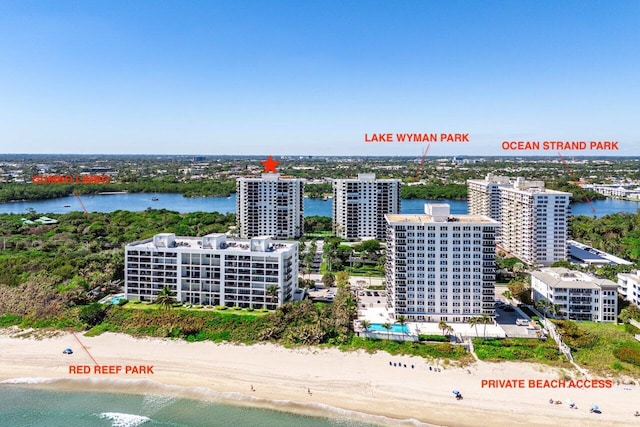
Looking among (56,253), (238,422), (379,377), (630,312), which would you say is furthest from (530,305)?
(56,253)

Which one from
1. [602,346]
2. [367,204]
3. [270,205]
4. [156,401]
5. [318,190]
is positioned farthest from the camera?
[318,190]

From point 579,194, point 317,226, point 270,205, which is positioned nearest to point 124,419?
point 270,205

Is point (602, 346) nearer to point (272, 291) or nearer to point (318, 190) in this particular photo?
point (272, 291)

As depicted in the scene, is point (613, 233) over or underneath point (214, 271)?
underneath

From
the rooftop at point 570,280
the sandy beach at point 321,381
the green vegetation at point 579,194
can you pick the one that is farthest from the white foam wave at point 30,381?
the green vegetation at point 579,194

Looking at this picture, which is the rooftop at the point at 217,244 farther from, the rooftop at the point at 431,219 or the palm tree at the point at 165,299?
the rooftop at the point at 431,219

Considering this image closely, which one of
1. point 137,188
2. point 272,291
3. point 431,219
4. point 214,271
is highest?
point 137,188

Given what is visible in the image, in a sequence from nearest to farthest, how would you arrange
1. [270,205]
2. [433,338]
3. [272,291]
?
[433,338], [272,291], [270,205]
